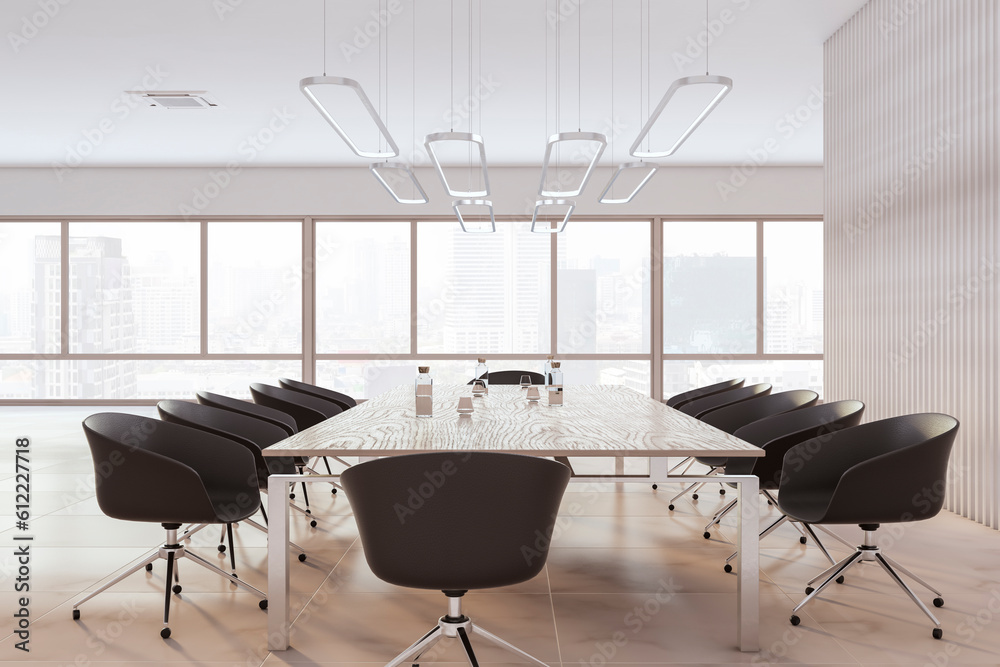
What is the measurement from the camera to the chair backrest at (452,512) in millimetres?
1944

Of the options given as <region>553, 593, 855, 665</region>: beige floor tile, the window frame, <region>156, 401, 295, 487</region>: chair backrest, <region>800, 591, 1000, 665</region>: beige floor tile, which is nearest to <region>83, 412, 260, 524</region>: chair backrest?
<region>156, 401, 295, 487</region>: chair backrest

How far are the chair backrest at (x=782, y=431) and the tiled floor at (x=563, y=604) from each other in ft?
1.53

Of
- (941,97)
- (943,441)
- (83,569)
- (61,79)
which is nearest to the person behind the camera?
(943,441)

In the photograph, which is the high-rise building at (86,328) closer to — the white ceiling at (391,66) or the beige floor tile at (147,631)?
the white ceiling at (391,66)

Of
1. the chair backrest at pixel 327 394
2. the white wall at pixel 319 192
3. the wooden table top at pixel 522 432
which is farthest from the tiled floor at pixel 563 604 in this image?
the white wall at pixel 319 192

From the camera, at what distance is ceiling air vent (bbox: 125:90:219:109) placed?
6277 mm

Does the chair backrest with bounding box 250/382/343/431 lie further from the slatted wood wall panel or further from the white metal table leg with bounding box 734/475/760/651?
the slatted wood wall panel

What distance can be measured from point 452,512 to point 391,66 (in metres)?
4.60

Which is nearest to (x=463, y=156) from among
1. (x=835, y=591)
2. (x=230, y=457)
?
(x=230, y=457)

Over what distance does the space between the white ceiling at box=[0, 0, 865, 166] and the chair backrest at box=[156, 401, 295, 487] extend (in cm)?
284

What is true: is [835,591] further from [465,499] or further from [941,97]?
[941,97]

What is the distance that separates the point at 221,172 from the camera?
8.96 m

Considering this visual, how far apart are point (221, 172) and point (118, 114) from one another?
211 centimetres

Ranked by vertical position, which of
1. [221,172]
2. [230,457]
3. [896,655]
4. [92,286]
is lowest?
[896,655]
